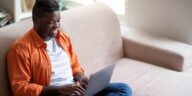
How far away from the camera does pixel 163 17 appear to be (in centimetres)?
265

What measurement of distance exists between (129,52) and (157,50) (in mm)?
256

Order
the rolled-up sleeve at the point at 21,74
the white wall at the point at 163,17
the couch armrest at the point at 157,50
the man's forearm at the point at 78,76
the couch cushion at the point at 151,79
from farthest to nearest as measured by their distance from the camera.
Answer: the white wall at the point at 163,17
the couch armrest at the point at 157,50
the couch cushion at the point at 151,79
the man's forearm at the point at 78,76
the rolled-up sleeve at the point at 21,74

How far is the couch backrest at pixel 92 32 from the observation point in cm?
211

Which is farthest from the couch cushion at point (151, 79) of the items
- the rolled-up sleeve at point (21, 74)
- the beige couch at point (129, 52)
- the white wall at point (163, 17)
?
the rolled-up sleeve at point (21, 74)

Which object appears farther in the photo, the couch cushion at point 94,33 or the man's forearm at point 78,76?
the couch cushion at point 94,33

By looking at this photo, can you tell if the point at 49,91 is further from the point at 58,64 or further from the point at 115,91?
the point at 115,91

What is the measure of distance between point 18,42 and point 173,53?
122 centimetres

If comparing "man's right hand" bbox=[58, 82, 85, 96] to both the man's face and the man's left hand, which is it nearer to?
the man's left hand

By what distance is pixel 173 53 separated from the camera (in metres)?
2.38

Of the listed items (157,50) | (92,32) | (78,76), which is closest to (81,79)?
(78,76)

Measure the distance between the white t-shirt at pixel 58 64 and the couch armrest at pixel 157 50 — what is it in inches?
34.4

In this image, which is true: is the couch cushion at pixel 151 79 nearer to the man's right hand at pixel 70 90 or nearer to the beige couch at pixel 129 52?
the beige couch at pixel 129 52

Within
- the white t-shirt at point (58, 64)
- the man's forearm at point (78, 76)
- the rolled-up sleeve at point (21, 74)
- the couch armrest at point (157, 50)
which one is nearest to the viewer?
the rolled-up sleeve at point (21, 74)

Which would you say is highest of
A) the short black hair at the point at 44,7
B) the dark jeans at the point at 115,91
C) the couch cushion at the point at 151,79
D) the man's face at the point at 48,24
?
the short black hair at the point at 44,7
